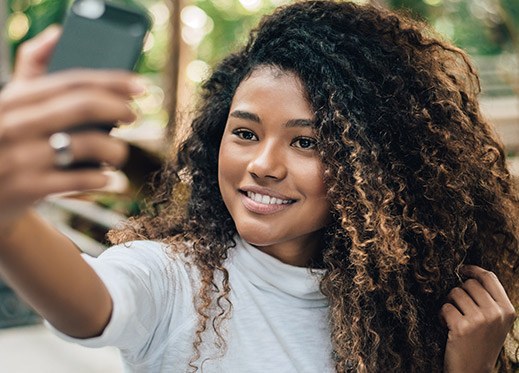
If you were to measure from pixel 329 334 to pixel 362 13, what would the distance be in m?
0.71

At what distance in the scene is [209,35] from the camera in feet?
51.1

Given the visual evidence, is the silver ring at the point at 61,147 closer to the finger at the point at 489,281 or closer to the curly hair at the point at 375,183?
the curly hair at the point at 375,183

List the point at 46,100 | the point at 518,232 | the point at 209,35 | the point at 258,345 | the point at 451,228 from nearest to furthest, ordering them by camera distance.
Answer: the point at 46,100
the point at 258,345
the point at 451,228
the point at 518,232
the point at 209,35

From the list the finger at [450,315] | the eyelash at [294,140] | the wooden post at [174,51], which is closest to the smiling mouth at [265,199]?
the eyelash at [294,140]

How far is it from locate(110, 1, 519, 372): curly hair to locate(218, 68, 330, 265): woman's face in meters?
0.04

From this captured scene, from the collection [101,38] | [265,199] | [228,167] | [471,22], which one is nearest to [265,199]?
[265,199]

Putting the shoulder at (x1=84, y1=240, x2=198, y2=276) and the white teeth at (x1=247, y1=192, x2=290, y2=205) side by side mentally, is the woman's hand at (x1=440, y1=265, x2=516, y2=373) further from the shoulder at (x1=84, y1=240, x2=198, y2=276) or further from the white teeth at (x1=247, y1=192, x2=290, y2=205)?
the shoulder at (x1=84, y1=240, x2=198, y2=276)

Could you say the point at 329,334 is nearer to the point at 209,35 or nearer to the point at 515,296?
the point at 515,296

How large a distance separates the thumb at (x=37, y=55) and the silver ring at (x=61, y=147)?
0.32 ft

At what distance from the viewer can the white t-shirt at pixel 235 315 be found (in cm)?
150

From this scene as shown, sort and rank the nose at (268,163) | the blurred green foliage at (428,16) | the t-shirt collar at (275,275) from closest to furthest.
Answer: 1. the nose at (268,163)
2. the t-shirt collar at (275,275)
3. the blurred green foliage at (428,16)

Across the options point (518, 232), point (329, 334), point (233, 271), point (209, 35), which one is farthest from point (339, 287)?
point (209, 35)

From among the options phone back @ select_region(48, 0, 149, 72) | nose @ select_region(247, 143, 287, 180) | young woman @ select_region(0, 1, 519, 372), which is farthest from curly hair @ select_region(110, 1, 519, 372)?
phone back @ select_region(48, 0, 149, 72)

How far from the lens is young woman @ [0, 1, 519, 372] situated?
65.7 inches
